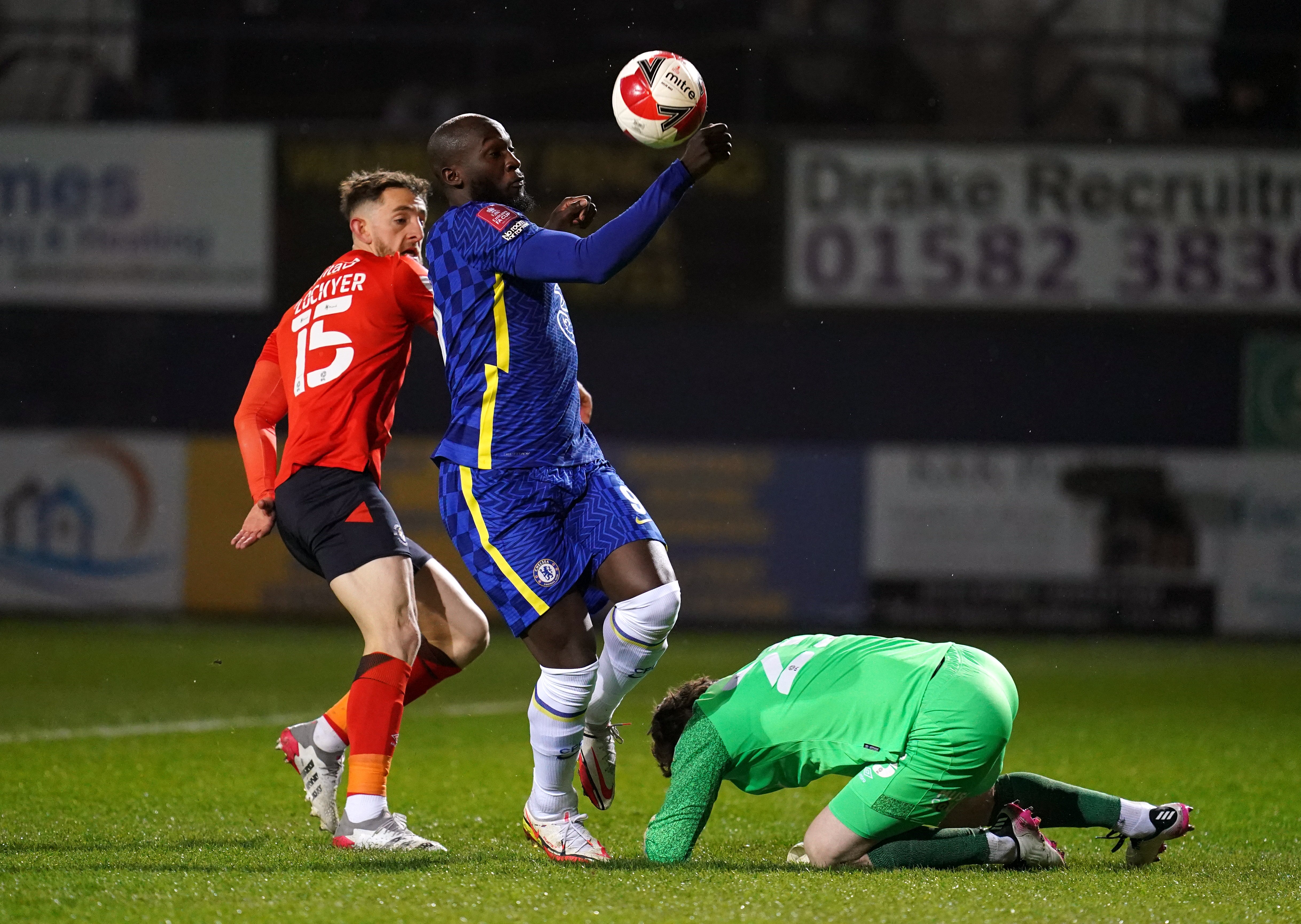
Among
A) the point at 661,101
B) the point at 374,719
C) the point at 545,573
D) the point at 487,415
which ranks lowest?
the point at 374,719

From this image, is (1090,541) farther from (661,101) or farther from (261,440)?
(261,440)

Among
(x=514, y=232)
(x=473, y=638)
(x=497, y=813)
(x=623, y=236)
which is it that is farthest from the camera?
(x=497, y=813)

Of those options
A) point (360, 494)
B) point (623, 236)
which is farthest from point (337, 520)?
point (623, 236)

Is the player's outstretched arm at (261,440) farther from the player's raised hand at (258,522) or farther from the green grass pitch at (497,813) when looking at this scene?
the green grass pitch at (497,813)

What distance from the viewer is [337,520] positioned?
4625 millimetres

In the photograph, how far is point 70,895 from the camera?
151 inches

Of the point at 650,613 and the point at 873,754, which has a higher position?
the point at 650,613

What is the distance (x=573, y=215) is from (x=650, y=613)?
3.79 ft

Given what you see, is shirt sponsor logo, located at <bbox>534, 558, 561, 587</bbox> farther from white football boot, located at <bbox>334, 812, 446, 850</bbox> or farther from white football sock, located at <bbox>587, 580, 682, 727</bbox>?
white football boot, located at <bbox>334, 812, 446, 850</bbox>

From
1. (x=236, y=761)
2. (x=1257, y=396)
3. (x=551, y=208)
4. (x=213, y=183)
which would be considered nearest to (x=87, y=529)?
(x=213, y=183)

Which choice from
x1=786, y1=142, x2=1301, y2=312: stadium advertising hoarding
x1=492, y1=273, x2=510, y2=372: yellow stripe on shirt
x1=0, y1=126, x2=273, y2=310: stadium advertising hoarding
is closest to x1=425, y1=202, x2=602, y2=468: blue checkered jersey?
x1=492, y1=273, x2=510, y2=372: yellow stripe on shirt

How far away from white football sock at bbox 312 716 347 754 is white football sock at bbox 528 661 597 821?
741 mm

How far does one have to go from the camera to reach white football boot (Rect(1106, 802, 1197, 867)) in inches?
174

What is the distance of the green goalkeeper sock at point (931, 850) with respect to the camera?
170 inches
